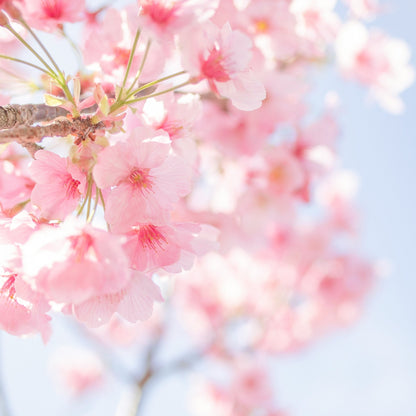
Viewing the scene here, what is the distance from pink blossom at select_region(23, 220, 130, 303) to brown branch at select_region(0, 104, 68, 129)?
0.25 meters

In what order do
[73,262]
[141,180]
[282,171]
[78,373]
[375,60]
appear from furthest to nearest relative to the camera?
[78,373]
[375,60]
[282,171]
[141,180]
[73,262]

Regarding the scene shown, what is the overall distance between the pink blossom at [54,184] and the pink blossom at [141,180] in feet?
0.24

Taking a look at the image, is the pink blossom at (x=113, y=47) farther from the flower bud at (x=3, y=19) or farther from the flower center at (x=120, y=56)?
the flower bud at (x=3, y=19)

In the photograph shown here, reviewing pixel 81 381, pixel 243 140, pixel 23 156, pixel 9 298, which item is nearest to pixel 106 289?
pixel 9 298

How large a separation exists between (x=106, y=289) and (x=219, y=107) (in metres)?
1.73

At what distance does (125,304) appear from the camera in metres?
0.96

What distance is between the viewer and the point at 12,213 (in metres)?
1.00

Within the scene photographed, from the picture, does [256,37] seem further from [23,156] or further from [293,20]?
[23,156]

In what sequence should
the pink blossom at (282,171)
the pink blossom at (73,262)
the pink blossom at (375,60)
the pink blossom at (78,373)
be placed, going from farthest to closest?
the pink blossom at (78,373)
the pink blossom at (375,60)
the pink blossom at (282,171)
the pink blossom at (73,262)

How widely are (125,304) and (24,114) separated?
44cm

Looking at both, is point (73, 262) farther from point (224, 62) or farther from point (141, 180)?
point (224, 62)

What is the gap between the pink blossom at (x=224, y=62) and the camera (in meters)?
0.97

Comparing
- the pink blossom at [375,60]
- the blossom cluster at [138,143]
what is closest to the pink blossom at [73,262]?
the blossom cluster at [138,143]

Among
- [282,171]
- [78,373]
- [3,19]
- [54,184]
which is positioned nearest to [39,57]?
[3,19]
